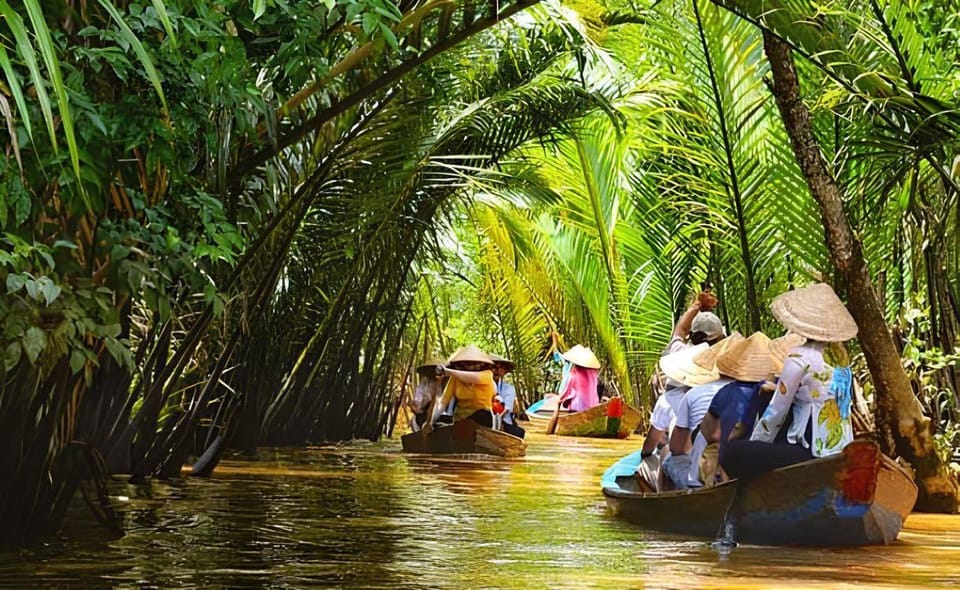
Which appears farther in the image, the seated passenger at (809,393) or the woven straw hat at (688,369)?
the woven straw hat at (688,369)

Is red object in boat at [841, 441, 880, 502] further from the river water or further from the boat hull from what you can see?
the boat hull

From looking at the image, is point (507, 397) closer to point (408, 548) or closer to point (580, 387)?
point (580, 387)

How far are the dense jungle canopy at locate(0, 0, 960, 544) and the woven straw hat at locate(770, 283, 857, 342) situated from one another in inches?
38.7

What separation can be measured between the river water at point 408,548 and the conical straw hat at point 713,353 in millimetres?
1065

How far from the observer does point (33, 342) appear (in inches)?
196

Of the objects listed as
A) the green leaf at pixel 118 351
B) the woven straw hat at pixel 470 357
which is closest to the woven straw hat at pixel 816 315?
the green leaf at pixel 118 351

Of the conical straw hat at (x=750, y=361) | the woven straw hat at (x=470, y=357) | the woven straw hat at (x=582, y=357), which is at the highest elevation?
the woven straw hat at (x=582, y=357)

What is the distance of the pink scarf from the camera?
2394 cm

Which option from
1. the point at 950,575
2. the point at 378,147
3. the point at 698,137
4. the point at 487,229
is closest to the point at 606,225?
the point at 487,229

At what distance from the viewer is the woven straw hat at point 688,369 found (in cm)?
896

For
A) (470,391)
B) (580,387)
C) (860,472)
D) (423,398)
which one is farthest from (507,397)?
(860,472)

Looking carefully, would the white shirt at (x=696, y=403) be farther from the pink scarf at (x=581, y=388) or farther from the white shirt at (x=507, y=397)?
the pink scarf at (x=581, y=388)

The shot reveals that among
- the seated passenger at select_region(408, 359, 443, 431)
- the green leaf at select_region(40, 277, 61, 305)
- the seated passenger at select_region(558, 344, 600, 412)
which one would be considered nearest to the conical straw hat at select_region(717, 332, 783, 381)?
the green leaf at select_region(40, 277, 61, 305)

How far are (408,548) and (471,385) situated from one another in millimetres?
9118
